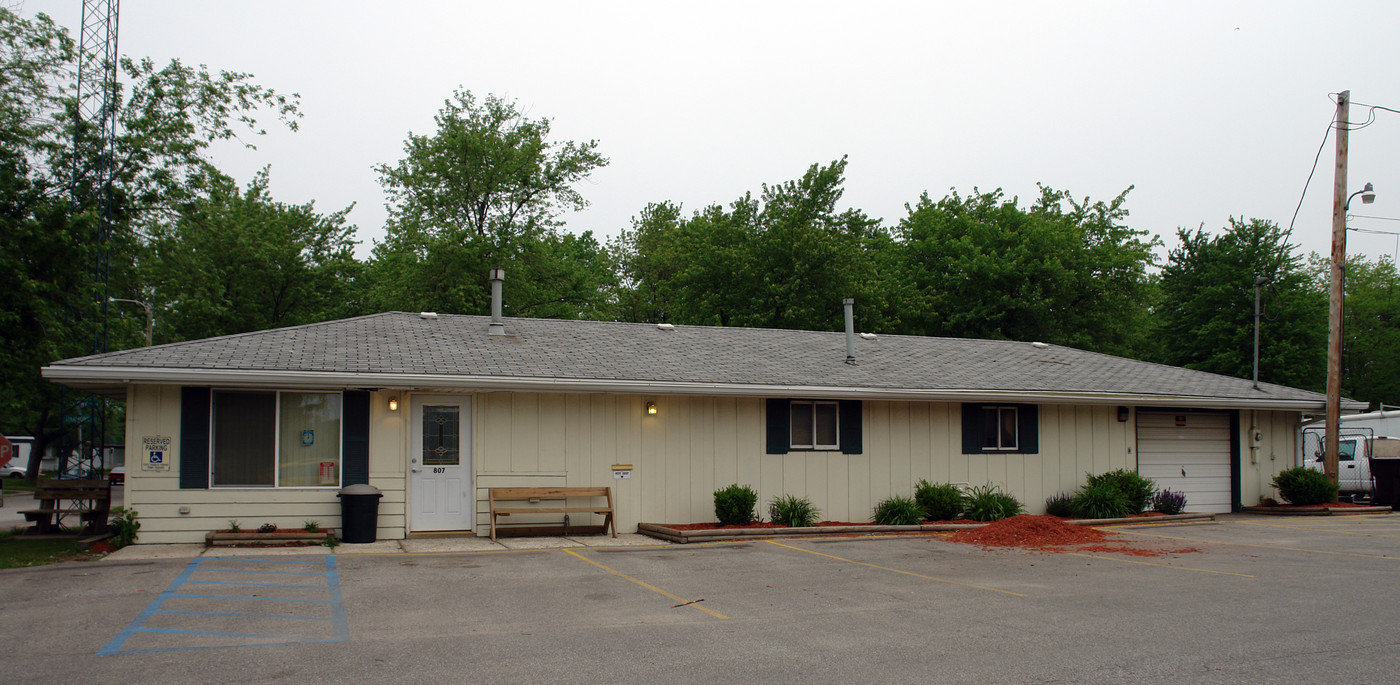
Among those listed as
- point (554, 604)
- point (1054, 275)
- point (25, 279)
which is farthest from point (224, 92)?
point (1054, 275)

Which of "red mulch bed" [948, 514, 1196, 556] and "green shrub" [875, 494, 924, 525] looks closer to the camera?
"red mulch bed" [948, 514, 1196, 556]

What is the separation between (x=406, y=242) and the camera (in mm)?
33750

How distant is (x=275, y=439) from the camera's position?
41.5 ft

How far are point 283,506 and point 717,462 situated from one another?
6316 mm

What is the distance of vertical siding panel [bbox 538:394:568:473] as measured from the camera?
45.6 ft

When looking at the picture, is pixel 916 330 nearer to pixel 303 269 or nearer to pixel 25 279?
pixel 303 269

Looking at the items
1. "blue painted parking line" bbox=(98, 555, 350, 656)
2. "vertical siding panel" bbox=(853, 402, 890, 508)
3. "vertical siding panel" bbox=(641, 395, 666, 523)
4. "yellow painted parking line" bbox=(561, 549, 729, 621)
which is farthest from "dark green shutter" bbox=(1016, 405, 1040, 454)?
"blue painted parking line" bbox=(98, 555, 350, 656)

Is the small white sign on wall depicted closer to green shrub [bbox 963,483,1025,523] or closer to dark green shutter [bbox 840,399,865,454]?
dark green shutter [bbox 840,399,865,454]

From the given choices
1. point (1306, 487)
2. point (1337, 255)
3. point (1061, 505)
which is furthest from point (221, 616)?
point (1337, 255)

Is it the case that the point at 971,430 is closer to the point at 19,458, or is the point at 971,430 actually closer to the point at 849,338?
the point at 849,338

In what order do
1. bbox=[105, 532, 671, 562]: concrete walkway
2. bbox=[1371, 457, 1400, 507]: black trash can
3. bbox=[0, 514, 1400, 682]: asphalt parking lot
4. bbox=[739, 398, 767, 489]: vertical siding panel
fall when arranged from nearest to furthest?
bbox=[0, 514, 1400, 682]: asphalt parking lot, bbox=[105, 532, 671, 562]: concrete walkway, bbox=[739, 398, 767, 489]: vertical siding panel, bbox=[1371, 457, 1400, 507]: black trash can

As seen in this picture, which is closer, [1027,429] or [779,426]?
[779,426]

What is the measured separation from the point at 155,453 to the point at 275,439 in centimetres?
→ 143

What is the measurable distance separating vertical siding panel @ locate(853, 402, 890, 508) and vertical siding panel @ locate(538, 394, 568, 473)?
204 inches
